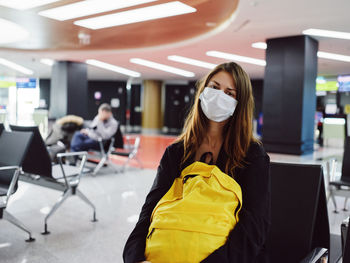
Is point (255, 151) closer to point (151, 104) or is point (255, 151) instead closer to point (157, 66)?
point (157, 66)

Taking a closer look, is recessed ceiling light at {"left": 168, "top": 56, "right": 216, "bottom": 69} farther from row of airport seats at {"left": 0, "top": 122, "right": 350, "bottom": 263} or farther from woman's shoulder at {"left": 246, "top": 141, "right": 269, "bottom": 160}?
woman's shoulder at {"left": 246, "top": 141, "right": 269, "bottom": 160}

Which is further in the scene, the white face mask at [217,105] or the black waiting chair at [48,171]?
the black waiting chair at [48,171]

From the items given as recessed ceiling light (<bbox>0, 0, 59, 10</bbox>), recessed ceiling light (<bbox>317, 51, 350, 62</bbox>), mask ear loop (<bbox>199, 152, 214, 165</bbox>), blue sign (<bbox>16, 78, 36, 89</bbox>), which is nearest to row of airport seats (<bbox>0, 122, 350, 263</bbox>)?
mask ear loop (<bbox>199, 152, 214, 165</bbox>)

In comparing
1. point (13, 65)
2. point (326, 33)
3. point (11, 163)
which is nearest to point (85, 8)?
point (11, 163)

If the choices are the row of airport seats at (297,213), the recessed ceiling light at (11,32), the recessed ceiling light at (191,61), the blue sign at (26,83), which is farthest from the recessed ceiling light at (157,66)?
the row of airport seats at (297,213)

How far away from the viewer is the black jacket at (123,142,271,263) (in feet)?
→ 3.81

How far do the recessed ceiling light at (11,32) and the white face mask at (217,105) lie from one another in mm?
8548

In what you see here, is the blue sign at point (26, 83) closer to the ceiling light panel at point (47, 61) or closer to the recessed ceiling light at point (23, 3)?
the ceiling light panel at point (47, 61)

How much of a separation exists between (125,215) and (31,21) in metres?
6.22

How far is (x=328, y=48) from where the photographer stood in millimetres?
9664

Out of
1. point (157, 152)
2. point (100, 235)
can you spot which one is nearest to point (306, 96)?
point (157, 152)

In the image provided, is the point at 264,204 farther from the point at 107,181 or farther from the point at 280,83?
the point at 280,83

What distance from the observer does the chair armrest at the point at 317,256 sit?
1.39 meters

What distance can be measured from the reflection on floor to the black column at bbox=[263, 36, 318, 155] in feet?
12.5
